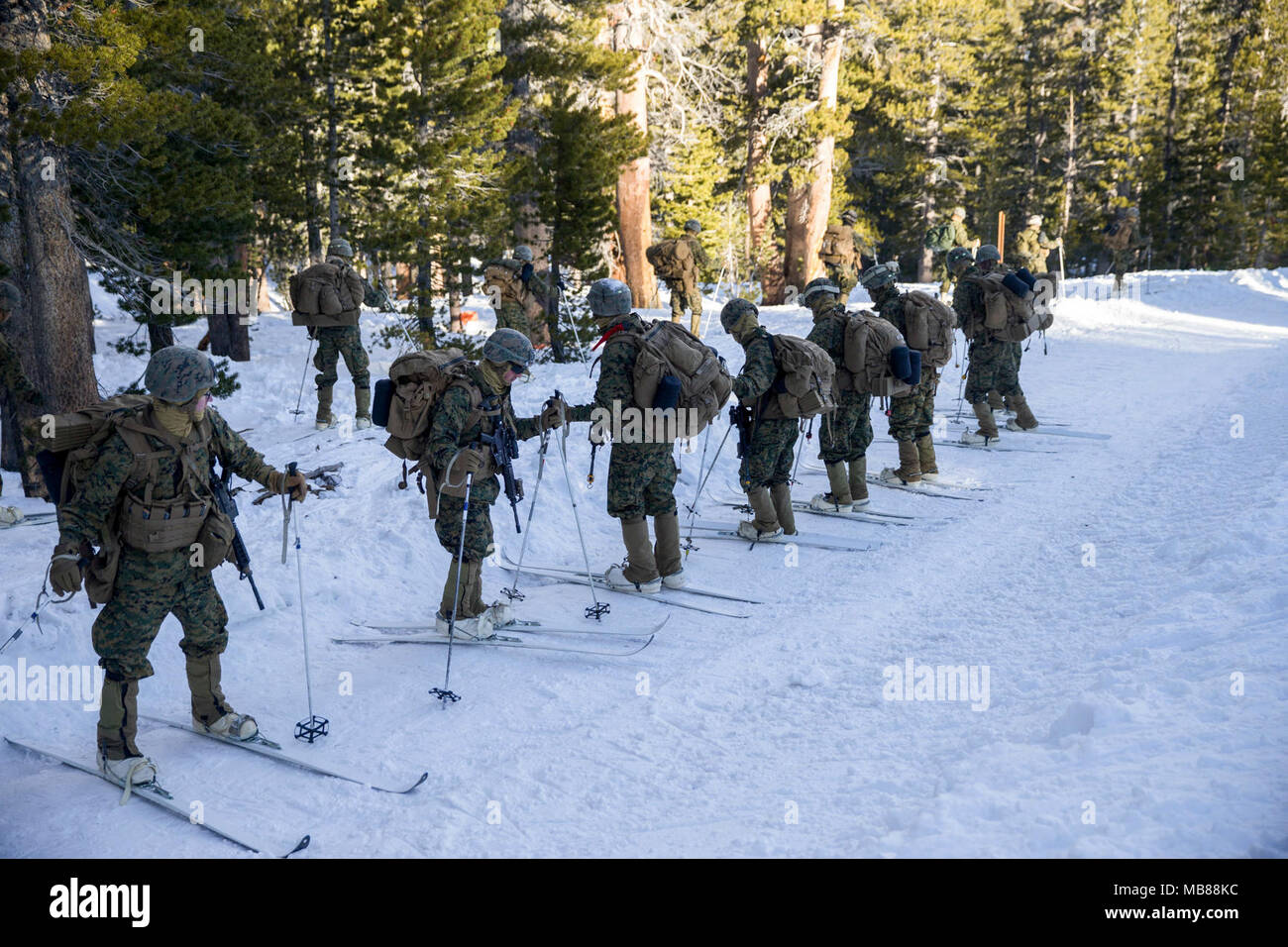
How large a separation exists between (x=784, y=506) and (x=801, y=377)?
1.40 meters

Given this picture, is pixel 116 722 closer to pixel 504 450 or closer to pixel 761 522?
pixel 504 450

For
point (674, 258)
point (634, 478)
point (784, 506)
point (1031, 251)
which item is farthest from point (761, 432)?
point (1031, 251)

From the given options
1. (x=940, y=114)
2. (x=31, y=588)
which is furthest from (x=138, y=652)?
(x=940, y=114)

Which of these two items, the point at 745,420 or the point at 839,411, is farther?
the point at 839,411

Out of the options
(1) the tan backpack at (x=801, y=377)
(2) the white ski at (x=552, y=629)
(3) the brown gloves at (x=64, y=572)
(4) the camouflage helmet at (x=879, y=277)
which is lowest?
(2) the white ski at (x=552, y=629)

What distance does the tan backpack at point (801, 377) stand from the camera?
8664mm

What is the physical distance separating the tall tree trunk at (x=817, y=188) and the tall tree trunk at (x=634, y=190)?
17.3ft

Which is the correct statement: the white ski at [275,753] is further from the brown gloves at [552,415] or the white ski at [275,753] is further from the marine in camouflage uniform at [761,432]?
the marine in camouflage uniform at [761,432]

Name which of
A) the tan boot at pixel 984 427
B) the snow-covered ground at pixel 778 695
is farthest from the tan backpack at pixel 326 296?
the tan boot at pixel 984 427

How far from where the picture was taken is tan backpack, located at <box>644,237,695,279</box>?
16266mm

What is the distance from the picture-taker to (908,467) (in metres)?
11.3

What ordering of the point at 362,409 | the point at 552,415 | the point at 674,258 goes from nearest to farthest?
the point at 552,415 → the point at 362,409 → the point at 674,258
